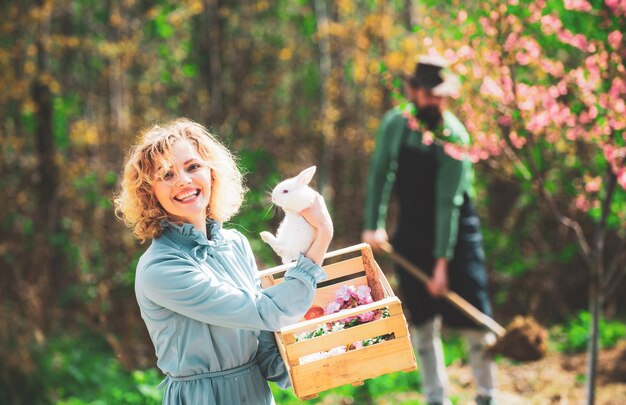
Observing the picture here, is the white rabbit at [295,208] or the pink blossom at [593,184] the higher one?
the white rabbit at [295,208]

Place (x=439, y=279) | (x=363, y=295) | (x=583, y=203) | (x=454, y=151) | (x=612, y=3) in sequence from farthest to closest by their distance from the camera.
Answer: (x=439, y=279) → (x=454, y=151) → (x=583, y=203) → (x=612, y=3) → (x=363, y=295)

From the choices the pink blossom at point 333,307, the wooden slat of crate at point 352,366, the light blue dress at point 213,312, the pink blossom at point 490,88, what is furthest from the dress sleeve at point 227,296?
the pink blossom at point 490,88

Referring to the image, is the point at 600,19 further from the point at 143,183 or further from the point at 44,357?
the point at 44,357

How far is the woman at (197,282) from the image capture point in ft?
6.23

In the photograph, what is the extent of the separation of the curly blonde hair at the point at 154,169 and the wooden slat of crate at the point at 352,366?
56cm

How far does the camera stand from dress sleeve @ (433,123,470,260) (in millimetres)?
4344

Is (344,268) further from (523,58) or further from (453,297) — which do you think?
(453,297)

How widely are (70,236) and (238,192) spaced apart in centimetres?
536

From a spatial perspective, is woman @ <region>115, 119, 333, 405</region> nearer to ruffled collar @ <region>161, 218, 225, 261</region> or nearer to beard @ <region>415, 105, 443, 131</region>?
ruffled collar @ <region>161, 218, 225, 261</region>

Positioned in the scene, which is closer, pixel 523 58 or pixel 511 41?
pixel 511 41

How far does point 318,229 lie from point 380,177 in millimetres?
2728

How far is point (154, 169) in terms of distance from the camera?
2.03 m

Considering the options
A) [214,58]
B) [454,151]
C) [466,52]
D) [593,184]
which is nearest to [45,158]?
[214,58]

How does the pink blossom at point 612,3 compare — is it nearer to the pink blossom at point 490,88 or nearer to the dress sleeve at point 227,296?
the pink blossom at point 490,88
